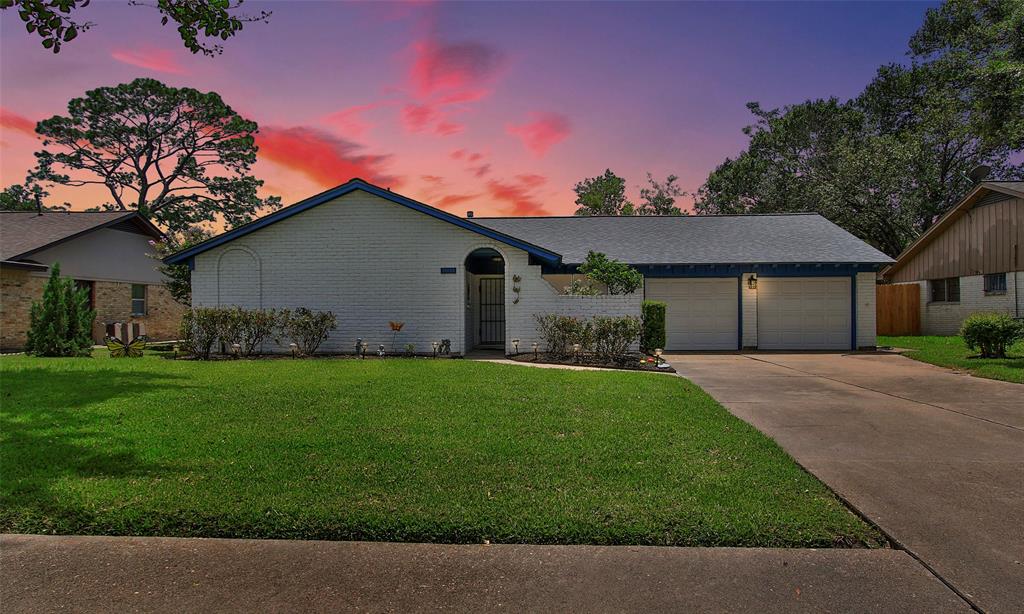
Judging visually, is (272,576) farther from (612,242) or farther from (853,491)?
(612,242)

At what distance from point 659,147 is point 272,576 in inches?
641

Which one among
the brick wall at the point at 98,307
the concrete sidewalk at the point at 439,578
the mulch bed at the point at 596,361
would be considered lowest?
the concrete sidewalk at the point at 439,578

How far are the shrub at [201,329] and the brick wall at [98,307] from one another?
7.18 m

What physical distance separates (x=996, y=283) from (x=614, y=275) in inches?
632

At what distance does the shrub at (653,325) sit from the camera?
14.4 metres

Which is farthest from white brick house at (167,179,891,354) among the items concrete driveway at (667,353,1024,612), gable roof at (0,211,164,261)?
gable roof at (0,211,164,261)

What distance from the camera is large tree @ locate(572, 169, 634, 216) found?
43969 mm

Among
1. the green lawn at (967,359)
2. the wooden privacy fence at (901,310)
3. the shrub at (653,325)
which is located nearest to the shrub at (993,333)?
the green lawn at (967,359)

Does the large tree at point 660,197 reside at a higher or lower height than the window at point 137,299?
higher

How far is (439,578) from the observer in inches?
124

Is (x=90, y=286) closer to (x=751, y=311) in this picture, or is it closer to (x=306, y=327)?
(x=306, y=327)

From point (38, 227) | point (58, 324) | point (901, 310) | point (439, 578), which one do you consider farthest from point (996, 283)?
point (38, 227)

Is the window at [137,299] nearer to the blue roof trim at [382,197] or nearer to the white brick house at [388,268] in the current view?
the white brick house at [388,268]

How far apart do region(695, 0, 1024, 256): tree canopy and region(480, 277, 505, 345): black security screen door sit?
1940 centimetres
